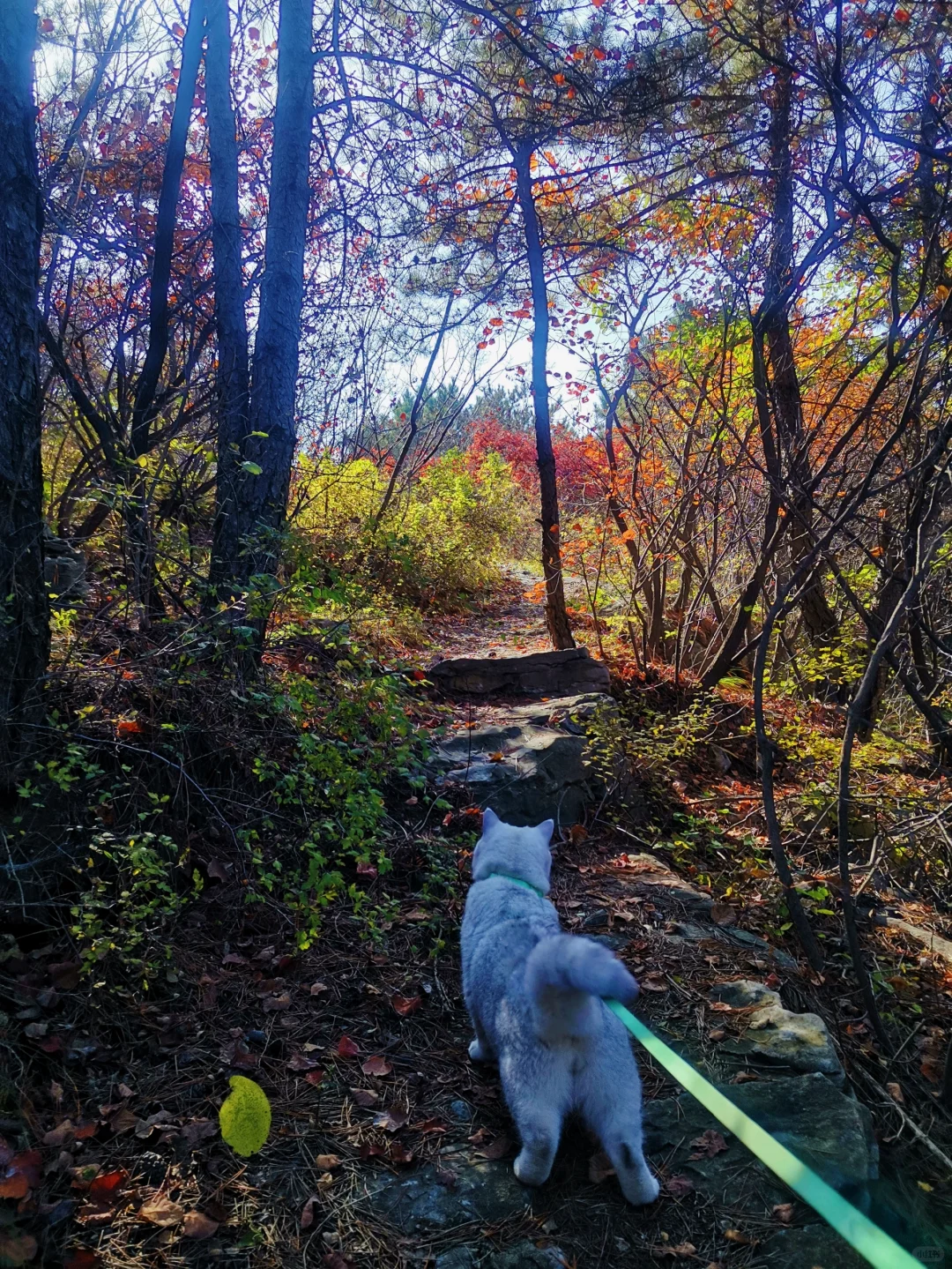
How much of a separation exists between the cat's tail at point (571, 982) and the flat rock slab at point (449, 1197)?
55 cm

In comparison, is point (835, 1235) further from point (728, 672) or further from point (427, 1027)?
point (728, 672)

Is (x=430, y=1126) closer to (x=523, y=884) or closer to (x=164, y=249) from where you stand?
(x=523, y=884)

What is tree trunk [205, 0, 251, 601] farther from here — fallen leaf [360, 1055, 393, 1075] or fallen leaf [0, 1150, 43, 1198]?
fallen leaf [0, 1150, 43, 1198]

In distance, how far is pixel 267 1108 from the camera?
2.38 metres

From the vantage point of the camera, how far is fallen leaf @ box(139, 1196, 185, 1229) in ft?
6.66

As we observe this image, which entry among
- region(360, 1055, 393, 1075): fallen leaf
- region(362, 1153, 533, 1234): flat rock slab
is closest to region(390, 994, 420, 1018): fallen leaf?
region(360, 1055, 393, 1075): fallen leaf

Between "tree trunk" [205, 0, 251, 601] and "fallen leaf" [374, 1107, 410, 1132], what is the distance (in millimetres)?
2696

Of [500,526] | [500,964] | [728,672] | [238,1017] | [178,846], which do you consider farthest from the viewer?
[500,526]

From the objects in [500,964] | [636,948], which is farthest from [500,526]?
[500,964]

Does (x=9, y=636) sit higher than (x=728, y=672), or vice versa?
(x=9, y=636)

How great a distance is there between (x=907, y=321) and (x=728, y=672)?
4169mm

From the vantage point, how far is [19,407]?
303 centimetres

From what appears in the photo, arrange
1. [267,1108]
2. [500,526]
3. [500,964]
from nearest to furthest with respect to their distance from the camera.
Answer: [267,1108] → [500,964] → [500,526]

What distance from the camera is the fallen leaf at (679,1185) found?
232 centimetres
